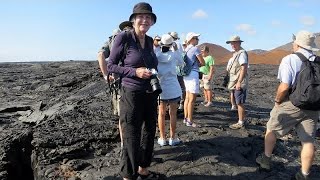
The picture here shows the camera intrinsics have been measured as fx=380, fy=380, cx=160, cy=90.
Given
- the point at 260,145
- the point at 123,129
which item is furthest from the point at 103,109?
the point at 123,129

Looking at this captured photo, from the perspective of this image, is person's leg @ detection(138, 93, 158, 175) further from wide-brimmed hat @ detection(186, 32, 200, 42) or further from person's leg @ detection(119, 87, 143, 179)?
wide-brimmed hat @ detection(186, 32, 200, 42)

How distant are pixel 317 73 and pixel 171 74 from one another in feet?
6.21

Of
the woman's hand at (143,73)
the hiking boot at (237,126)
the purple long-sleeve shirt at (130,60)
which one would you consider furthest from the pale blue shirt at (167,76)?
the hiking boot at (237,126)

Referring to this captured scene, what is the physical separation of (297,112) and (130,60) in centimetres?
204

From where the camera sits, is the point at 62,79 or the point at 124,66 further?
the point at 62,79

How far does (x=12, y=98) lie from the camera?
1091 centimetres

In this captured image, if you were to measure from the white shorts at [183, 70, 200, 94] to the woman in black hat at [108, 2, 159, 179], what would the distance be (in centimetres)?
229

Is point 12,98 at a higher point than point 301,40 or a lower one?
lower

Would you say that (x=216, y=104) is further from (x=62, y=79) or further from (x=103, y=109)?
(x=62, y=79)

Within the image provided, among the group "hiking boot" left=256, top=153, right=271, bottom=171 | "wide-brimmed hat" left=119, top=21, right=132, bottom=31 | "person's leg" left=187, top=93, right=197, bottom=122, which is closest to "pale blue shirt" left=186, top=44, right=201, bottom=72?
"person's leg" left=187, top=93, right=197, bottom=122

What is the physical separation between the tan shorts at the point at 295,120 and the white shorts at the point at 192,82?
6.64 ft

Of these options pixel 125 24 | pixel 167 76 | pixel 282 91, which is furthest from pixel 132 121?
pixel 282 91

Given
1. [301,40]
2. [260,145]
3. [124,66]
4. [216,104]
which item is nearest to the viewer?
[124,66]

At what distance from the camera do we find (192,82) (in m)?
6.51
